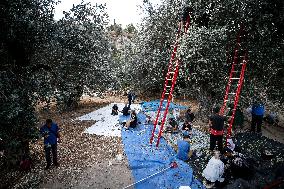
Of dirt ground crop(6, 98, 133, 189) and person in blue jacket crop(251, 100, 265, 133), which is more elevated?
person in blue jacket crop(251, 100, 265, 133)

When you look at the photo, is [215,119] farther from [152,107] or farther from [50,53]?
[152,107]

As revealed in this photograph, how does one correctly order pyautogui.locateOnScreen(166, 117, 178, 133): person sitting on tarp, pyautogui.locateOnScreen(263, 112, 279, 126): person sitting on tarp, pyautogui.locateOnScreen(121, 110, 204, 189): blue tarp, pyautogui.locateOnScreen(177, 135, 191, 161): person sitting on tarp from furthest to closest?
pyautogui.locateOnScreen(263, 112, 279, 126): person sitting on tarp → pyautogui.locateOnScreen(166, 117, 178, 133): person sitting on tarp → pyautogui.locateOnScreen(177, 135, 191, 161): person sitting on tarp → pyautogui.locateOnScreen(121, 110, 204, 189): blue tarp

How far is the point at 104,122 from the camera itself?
57.8 ft

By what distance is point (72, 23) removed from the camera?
38.8 ft

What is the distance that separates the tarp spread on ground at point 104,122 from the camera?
1537cm

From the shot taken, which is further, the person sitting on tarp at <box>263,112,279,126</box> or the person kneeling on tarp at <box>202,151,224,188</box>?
the person sitting on tarp at <box>263,112,279,126</box>

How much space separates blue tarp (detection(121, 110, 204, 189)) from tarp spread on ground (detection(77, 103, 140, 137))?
1.45 m

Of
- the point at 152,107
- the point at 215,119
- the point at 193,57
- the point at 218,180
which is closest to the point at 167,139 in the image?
the point at 215,119

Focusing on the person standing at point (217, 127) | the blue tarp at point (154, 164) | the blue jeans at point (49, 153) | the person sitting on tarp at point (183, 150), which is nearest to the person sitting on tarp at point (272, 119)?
the person standing at point (217, 127)

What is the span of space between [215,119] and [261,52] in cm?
334

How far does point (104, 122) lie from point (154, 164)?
25.7ft

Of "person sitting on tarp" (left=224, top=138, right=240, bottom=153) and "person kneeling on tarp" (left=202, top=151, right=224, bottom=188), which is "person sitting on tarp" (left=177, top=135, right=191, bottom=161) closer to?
"person sitting on tarp" (left=224, top=138, right=240, bottom=153)

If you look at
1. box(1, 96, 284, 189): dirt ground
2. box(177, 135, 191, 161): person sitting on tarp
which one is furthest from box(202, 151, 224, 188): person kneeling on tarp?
box(1, 96, 284, 189): dirt ground

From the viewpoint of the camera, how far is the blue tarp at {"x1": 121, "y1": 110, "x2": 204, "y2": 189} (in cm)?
890
